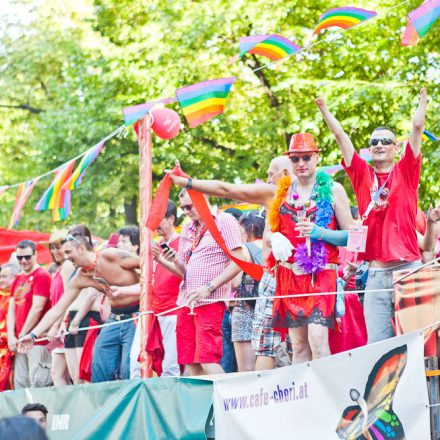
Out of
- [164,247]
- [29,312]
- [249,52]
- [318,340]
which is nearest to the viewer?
[318,340]

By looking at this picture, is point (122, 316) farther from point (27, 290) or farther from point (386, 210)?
point (386, 210)

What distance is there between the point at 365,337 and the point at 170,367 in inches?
75.5

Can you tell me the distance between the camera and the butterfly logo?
562 centimetres

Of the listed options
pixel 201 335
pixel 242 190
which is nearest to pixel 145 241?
pixel 201 335

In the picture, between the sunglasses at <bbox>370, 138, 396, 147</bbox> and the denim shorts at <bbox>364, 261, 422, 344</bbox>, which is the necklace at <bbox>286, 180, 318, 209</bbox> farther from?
the denim shorts at <bbox>364, 261, 422, 344</bbox>

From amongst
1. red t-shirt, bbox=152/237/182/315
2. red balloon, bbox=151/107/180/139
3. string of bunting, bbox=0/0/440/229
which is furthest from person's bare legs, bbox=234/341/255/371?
red balloon, bbox=151/107/180/139

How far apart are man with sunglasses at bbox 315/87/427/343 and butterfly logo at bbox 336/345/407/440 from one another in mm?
579

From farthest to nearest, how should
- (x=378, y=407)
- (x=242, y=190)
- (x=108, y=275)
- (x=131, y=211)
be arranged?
(x=131, y=211), (x=108, y=275), (x=242, y=190), (x=378, y=407)

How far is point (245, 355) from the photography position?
7.96 m

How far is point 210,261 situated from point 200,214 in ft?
1.31

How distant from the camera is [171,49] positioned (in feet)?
60.2

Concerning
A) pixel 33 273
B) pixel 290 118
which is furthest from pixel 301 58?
pixel 33 273

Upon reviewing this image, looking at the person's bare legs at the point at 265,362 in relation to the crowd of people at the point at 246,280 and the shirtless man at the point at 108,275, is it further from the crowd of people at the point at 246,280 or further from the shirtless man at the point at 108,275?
the shirtless man at the point at 108,275

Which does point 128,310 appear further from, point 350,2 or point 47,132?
point 47,132
